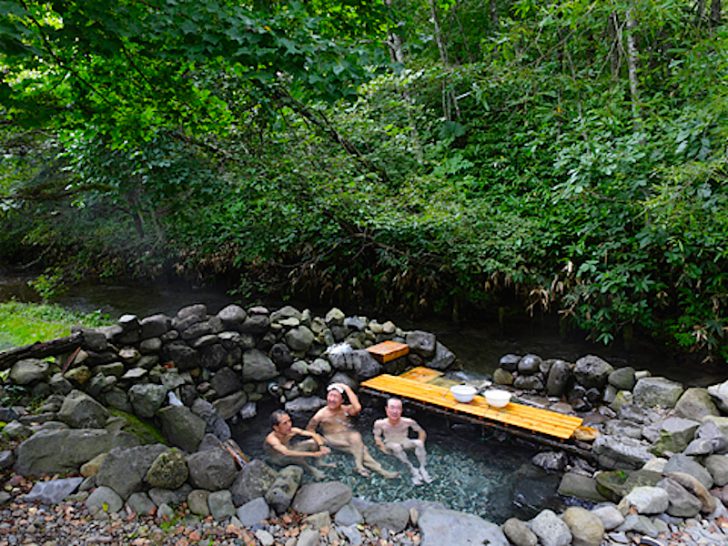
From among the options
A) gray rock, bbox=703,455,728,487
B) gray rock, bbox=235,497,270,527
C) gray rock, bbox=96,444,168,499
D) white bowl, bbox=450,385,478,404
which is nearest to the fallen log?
gray rock, bbox=96,444,168,499

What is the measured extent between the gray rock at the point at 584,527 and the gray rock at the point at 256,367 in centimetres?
381

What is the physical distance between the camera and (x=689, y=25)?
5988 mm

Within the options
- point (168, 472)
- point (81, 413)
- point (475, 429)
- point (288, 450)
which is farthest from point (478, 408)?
point (81, 413)

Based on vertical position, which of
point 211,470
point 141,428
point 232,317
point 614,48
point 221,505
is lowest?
point 141,428

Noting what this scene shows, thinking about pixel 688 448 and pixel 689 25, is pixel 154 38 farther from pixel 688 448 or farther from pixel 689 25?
pixel 689 25

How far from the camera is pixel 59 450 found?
10.6 feet

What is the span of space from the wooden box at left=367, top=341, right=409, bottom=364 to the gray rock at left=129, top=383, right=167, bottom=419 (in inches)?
101

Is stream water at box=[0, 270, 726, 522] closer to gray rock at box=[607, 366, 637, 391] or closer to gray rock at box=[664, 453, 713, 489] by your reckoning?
gray rock at box=[664, 453, 713, 489]

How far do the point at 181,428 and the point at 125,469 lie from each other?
4.94ft

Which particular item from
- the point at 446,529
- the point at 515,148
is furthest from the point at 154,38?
the point at 515,148

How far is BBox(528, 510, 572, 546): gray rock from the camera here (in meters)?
2.84

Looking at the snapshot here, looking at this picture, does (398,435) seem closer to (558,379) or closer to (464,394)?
(464,394)

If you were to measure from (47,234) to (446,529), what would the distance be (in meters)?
9.72

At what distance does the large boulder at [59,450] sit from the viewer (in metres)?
3.11
